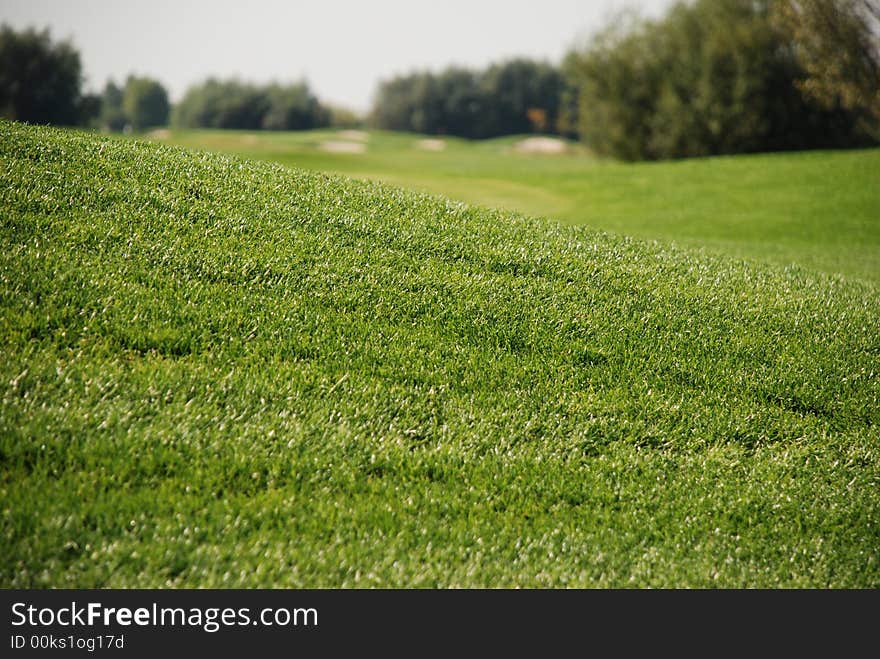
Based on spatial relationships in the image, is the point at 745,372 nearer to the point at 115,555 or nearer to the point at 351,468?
the point at 351,468

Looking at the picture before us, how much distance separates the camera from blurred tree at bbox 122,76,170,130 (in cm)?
17338

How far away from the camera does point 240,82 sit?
135 metres

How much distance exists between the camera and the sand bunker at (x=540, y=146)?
8819 centimetres

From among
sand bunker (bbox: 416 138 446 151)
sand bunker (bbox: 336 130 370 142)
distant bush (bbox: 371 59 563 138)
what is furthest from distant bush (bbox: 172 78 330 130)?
sand bunker (bbox: 416 138 446 151)

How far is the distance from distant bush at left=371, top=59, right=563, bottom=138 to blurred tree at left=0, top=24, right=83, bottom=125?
63.7 m

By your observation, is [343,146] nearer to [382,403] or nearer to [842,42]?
[842,42]

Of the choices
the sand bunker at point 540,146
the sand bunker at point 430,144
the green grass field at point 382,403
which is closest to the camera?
the green grass field at point 382,403

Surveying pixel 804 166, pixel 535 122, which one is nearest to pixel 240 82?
pixel 535 122

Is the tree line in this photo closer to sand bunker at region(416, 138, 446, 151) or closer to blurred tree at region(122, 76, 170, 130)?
sand bunker at region(416, 138, 446, 151)

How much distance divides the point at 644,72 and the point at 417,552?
49795 mm

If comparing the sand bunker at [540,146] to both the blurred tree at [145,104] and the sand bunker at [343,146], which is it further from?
the blurred tree at [145,104]

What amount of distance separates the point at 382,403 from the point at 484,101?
128 meters

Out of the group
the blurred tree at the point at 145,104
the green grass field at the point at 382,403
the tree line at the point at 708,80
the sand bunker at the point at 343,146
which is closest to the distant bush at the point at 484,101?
the sand bunker at the point at 343,146

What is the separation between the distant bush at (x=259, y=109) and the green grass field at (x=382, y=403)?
11739 cm
